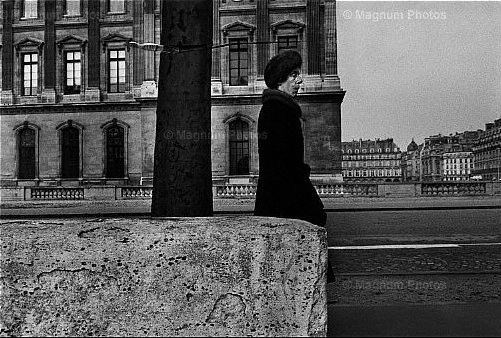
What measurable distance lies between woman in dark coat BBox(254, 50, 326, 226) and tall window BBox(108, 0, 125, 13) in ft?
115

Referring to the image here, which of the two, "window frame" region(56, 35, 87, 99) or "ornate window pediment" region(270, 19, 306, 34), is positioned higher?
"ornate window pediment" region(270, 19, 306, 34)

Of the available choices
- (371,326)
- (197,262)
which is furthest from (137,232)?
(371,326)

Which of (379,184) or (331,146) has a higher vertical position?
(331,146)

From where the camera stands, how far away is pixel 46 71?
3716 cm

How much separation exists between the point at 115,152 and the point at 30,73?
804 centimetres

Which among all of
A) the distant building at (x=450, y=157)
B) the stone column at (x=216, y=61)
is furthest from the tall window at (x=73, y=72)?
the distant building at (x=450, y=157)

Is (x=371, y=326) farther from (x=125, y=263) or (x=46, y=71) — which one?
(x=46, y=71)

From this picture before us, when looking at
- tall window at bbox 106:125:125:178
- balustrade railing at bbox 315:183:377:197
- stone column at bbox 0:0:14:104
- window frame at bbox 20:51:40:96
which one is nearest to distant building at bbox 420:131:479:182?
tall window at bbox 106:125:125:178

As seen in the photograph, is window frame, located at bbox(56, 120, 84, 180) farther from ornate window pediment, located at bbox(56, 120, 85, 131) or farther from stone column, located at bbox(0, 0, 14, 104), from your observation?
stone column, located at bbox(0, 0, 14, 104)

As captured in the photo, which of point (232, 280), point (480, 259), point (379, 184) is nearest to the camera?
point (232, 280)

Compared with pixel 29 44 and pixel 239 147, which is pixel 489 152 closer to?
pixel 239 147

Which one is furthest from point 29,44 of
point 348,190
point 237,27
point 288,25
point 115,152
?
point 348,190

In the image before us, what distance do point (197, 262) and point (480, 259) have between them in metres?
5.06

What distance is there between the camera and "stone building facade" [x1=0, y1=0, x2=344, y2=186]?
109 ft
